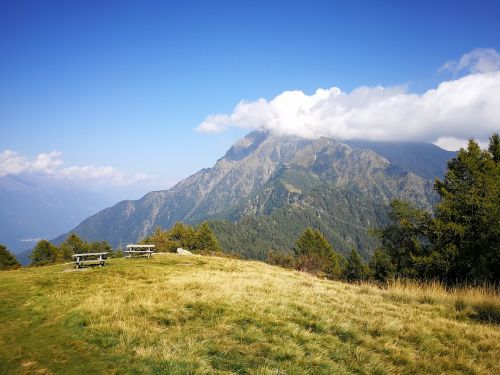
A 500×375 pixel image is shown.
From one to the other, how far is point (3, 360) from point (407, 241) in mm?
51223

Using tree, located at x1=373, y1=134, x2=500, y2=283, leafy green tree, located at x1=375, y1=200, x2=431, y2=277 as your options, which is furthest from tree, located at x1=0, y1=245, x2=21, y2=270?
tree, located at x1=373, y1=134, x2=500, y2=283

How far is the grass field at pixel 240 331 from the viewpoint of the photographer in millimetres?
7910

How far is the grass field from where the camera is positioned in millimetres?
7910

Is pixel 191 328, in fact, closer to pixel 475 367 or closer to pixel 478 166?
pixel 475 367

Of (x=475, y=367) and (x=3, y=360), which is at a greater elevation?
(x=3, y=360)

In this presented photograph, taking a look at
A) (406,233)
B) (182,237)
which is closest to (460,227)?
(406,233)

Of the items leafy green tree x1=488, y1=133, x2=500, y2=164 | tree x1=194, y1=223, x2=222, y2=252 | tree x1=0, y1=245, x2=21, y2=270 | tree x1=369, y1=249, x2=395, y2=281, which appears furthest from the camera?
tree x1=194, y1=223, x2=222, y2=252

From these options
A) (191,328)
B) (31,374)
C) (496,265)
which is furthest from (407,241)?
(31,374)

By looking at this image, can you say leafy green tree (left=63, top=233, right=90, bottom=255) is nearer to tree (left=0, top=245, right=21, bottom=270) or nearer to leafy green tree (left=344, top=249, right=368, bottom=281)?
tree (left=0, top=245, right=21, bottom=270)

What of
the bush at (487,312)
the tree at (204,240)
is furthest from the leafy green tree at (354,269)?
the bush at (487,312)

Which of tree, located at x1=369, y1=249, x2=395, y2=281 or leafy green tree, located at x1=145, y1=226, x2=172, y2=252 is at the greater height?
leafy green tree, located at x1=145, y1=226, x2=172, y2=252

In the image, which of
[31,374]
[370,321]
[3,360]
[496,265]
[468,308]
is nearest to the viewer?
[31,374]

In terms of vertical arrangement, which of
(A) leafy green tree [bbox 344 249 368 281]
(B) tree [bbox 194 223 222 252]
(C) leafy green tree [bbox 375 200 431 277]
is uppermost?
(C) leafy green tree [bbox 375 200 431 277]

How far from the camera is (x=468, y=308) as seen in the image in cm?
1328
